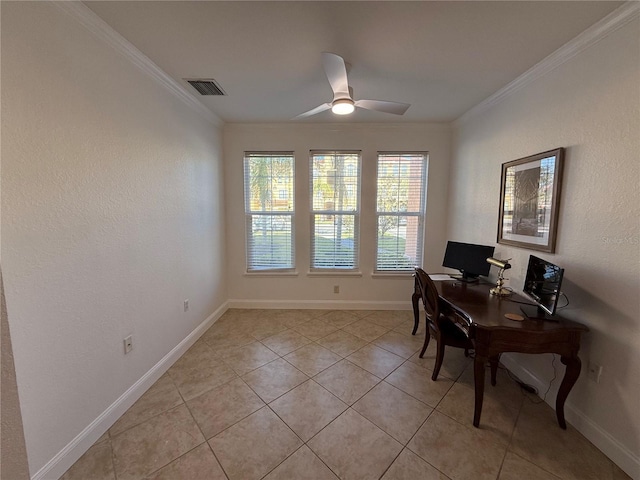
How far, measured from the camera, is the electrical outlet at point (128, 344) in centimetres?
183

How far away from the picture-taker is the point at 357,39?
1697 millimetres

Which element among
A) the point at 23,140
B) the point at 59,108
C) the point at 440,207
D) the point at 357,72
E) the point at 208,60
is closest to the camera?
the point at 23,140

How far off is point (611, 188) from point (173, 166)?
10.6 feet

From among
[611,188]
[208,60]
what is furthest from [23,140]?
[611,188]

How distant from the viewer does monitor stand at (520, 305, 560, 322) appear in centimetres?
170

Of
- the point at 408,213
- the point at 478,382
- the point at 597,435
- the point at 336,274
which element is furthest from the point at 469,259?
the point at 336,274

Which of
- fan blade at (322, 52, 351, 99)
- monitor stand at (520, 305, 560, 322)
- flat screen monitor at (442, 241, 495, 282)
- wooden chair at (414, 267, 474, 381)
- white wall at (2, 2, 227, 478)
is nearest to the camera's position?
white wall at (2, 2, 227, 478)

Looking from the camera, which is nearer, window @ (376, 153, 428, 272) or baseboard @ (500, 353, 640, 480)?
baseboard @ (500, 353, 640, 480)

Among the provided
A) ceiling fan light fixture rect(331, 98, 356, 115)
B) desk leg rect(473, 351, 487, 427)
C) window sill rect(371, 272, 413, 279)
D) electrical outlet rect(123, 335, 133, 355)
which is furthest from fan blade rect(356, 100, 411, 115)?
electrical outlet rect(123, 335, 133, 355)

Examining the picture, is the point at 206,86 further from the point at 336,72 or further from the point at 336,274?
the point at 336,274

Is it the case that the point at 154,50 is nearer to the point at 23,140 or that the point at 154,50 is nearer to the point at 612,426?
the point at 23,140

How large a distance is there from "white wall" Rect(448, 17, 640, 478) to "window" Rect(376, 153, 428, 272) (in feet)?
4.73

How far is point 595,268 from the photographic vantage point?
1.60 meters

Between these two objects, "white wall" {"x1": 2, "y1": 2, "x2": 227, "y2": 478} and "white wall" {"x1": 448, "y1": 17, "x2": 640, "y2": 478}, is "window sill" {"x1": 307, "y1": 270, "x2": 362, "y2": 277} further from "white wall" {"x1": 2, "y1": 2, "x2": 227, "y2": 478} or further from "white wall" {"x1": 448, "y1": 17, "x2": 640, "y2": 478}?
"white wall" {"x1": 448, "y1": 17, "x2": 640, "y2": 478}
